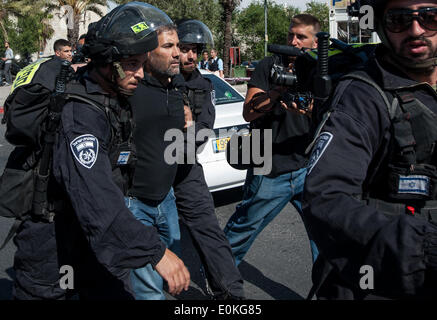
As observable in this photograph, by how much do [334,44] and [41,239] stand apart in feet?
5.03

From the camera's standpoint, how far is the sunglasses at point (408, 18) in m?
1.63

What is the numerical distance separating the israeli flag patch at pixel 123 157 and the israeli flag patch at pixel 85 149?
0.36m

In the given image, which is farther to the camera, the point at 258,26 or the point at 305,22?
the point at 258,26

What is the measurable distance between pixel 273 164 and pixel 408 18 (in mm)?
2120

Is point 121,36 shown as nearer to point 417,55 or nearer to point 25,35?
point 417,55

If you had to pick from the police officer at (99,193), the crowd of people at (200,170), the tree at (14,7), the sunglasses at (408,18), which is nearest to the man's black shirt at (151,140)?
the crowd of people at (200,170)

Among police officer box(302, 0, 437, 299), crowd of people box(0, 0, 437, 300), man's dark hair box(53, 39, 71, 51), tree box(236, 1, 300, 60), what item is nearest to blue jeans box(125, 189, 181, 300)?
crowd of people box(0, 0, 437, 300)

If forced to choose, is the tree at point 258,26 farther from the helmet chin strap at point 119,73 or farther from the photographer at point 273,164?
the helmet chin strap at point 119,73

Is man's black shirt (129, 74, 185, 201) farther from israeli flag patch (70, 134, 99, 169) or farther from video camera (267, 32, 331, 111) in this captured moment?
israeli flag patch (70, 134, 99, 169)

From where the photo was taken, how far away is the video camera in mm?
1931

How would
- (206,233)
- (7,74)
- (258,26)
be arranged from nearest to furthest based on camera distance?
(206,233) < (7,74) < (258,26)

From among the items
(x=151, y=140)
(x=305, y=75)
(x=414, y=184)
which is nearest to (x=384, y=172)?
(x=414, y=184)

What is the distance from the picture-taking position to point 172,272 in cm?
216
